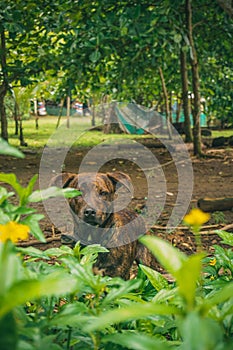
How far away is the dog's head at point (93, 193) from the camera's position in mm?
3904

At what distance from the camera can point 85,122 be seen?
26.2 m

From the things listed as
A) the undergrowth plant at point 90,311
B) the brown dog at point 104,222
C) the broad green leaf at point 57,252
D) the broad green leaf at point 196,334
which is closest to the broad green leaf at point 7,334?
the undergrowth plant at point 90,311

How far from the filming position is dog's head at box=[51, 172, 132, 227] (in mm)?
3904

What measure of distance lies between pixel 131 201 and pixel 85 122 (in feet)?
64.0

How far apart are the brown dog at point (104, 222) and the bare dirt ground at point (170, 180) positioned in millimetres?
630

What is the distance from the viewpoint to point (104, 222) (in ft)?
13.0

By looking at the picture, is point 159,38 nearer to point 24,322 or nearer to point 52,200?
point 52,200

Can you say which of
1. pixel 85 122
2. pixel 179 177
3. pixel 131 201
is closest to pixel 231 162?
pixel 179 177

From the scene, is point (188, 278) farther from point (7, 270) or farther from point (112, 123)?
point (112, 123)

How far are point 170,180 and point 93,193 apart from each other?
4.93m

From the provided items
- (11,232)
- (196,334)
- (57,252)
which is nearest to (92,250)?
(57,252)

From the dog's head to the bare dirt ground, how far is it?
0.76 m

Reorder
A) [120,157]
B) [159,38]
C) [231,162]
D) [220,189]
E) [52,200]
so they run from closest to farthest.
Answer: [52,200] < [220,189] < [159,38] < [231,162] < [120,157]

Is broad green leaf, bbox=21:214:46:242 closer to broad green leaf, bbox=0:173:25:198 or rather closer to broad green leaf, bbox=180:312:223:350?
broad green leaf, bbox=0:173:25:198
